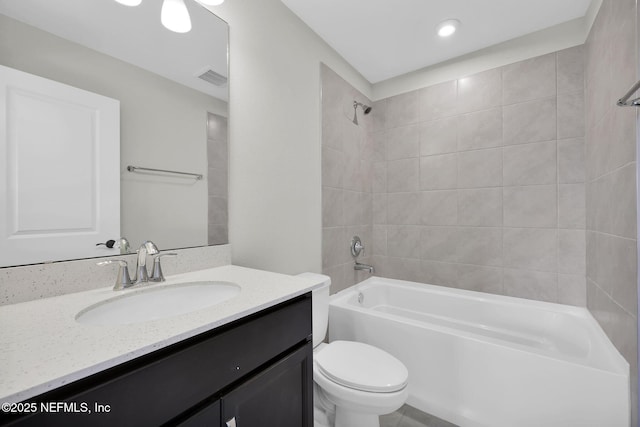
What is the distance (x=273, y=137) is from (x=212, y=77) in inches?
17.2

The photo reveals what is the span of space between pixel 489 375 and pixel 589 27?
217cm

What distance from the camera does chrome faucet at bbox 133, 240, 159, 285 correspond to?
989mm

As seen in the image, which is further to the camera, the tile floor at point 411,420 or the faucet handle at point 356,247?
the faucet handle at point 356,247

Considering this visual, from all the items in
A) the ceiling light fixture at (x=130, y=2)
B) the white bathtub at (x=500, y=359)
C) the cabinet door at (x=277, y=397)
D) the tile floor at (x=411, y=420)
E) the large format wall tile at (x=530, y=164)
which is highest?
the ceiling light fixture at (x=130, y=2)

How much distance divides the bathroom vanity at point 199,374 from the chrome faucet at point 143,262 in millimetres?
124

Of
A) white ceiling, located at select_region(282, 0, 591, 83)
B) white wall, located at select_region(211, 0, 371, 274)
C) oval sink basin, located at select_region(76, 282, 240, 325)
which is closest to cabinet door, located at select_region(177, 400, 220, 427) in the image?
oval sink basin, located at select_region(76, 282, 240, 325)

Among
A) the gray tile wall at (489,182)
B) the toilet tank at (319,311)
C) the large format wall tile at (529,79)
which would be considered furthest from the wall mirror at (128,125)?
the large format wall tile at (529,79)

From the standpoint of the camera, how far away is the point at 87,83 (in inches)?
37.0

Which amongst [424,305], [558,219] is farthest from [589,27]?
[424,305]

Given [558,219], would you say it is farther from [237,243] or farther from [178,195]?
[178,195]

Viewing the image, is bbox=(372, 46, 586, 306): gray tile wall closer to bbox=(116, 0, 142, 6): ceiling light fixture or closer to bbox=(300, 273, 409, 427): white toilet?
bbox=(300, 273, 409, 427): white toilet

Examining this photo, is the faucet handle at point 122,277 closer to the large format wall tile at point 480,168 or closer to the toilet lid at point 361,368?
the toilet lid at point 361,368

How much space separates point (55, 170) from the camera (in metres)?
0.86

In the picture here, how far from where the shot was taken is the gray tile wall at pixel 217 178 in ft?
4.26
